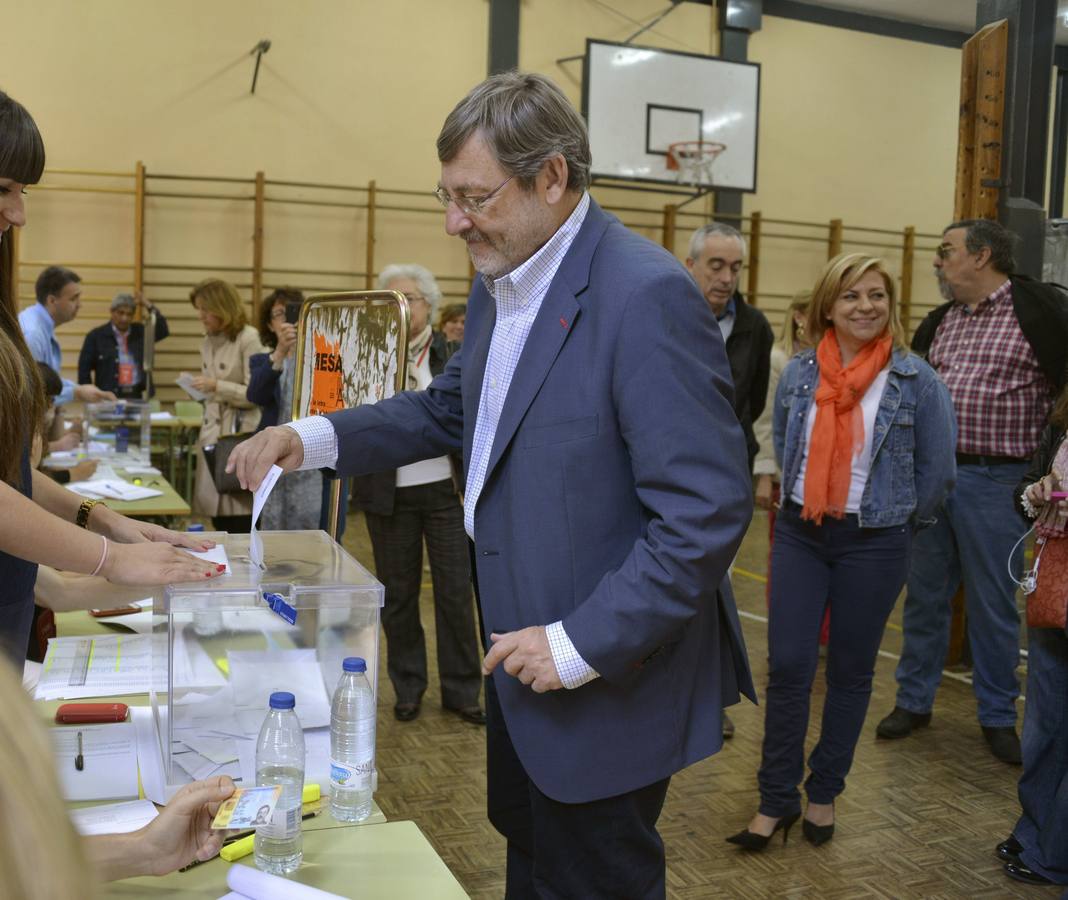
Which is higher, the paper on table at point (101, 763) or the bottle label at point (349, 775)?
the bottle label at point (349, 775)

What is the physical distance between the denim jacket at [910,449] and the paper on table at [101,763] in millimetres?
1900

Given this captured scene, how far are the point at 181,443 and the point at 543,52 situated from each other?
16.0 ft

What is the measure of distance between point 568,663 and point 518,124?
0.73m

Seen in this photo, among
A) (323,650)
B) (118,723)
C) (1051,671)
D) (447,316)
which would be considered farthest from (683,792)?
(447,316)

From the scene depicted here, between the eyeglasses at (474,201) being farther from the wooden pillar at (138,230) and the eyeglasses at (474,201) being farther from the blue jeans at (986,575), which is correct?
the wooden pillar at (138,230)

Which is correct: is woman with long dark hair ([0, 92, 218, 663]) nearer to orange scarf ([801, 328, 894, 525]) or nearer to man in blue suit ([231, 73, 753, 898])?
man in blue suit ([231, 73, 753, 898])

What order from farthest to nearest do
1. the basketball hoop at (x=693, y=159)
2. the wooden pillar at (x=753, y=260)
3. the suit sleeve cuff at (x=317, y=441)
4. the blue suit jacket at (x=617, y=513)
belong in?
the wooden pillar at (x=753, y=260) < the basketball hoop at (x=693, y=159) < the suit sleeve cuff at (x=317, y=441) < the blue suit jacket at (x=617, y=513)

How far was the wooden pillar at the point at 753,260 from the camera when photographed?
10328 mm

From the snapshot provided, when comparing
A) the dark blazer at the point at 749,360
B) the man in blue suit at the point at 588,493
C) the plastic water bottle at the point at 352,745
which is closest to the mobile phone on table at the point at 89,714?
the plastic water bottle at the point at 352,745

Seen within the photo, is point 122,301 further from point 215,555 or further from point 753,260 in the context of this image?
point 215,555

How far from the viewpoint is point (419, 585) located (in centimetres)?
381

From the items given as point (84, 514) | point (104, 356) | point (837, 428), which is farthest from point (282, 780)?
point (104, 356)

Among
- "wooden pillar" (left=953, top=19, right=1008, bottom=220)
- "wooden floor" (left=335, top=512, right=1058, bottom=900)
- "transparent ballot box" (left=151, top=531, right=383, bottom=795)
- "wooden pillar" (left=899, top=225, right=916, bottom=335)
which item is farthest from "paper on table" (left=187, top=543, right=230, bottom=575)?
"wooden pillar" (left=899, top=225, right=916, bottom=335)

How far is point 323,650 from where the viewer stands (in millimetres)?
1827
